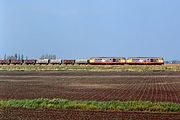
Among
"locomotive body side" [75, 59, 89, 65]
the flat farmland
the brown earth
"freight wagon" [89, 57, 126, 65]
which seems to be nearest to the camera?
→ the brown earth

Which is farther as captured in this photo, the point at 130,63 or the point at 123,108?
the point at 130,63

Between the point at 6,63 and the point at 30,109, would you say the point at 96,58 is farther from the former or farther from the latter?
the point at 30,109

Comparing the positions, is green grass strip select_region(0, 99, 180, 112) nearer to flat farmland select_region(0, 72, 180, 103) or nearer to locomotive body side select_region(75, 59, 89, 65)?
flat farmland select_region(0, 72, 180, 103)

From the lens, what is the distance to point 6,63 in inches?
5059

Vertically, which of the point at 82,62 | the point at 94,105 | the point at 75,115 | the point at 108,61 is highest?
the point at 108,61

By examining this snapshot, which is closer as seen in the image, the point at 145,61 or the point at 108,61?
the point at 145,61

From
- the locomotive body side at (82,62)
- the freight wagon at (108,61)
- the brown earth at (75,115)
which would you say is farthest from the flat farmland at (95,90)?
the locomotive body side at (82,62)

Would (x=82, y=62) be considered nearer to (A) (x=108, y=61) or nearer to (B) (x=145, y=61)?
(A) (x=108, y=61)

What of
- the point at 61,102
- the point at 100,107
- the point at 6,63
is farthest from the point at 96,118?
the point at 6,63

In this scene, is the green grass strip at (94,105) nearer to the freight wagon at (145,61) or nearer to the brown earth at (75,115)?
the brown earth at (75,115)

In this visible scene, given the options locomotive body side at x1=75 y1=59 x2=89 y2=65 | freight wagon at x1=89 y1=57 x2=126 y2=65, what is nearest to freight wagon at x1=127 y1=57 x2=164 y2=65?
freight wagon at x1=89 y1=57 x2=126 y2=65

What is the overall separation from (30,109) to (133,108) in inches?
199

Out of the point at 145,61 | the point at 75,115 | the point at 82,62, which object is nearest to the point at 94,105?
the point at 75,115

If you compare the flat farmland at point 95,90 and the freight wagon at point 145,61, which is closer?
the flat farmland at point 95,90
